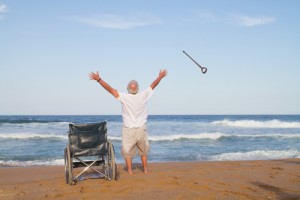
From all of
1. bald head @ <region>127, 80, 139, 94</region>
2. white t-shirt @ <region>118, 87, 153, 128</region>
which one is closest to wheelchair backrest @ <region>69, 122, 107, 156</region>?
white t-shirt @ <region>118, 87, 153, 128</region>

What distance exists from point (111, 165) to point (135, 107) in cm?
103

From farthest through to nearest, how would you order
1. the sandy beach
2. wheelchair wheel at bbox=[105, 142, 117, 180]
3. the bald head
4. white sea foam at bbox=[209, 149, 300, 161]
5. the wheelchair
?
white sea foam at bbox=[209, 149, 300, 161] → the bald head → the wheelchair → wheelchair wheel at bbox=[105, 142, 117, 180] → the sandy beach

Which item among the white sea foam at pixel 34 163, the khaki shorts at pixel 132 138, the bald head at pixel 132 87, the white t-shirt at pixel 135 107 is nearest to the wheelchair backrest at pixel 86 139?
the khaki shorts at pixel 132 138

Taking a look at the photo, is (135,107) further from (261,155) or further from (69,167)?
(261,155)

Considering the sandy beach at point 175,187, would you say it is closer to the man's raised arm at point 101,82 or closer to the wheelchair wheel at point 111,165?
the wheelchair wheel at point 111,165

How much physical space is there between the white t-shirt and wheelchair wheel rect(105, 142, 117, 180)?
497 mm

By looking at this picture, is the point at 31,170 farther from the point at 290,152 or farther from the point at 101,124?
the point at 290,152

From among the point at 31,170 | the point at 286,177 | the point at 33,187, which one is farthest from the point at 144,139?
the point at 31,170

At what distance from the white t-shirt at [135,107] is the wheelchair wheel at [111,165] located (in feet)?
1.63

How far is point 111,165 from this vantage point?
5707 mm

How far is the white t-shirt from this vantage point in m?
5.75

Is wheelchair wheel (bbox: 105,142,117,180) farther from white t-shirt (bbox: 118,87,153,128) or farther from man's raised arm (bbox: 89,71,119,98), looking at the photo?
man's raised arm (bbox: 89,71,119,98)

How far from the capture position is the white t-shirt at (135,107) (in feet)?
18.9

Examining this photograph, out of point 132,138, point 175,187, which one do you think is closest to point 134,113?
point 132,138
